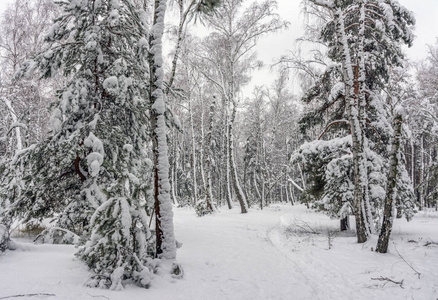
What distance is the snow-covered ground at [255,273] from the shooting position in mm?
3010

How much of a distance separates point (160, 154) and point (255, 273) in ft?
9.50

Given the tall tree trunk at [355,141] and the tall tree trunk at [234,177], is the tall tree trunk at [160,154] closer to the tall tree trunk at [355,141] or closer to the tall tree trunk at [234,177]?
the tall tree trunk at [355,141]

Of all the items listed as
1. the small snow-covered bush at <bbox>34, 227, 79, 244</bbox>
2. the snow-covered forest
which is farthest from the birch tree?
the small snow-covered bush at <bbox>34, 227, 79, 244</bbox>

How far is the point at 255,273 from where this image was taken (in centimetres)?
483

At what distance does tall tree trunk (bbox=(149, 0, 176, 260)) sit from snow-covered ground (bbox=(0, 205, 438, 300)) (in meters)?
0.67

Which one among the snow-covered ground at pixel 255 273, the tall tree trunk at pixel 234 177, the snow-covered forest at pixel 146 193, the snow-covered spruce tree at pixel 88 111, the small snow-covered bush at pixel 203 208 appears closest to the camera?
the snow-covered ground at pixel 255 273

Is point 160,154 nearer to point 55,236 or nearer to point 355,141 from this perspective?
point 55,236

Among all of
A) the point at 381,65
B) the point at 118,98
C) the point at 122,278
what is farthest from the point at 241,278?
the point at 381,65

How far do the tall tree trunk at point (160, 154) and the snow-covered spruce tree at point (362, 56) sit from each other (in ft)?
17.4

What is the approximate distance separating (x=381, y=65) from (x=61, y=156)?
11.1m

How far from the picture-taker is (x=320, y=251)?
6.68 metres

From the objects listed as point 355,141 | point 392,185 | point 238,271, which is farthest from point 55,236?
point 355,141

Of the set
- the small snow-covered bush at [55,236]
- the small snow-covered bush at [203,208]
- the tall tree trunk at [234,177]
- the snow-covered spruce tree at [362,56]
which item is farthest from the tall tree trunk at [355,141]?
the tall tree trunk at [234,177]

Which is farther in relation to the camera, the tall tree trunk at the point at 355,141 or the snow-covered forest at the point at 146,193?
the tall tree trunk at the point at 355,141
